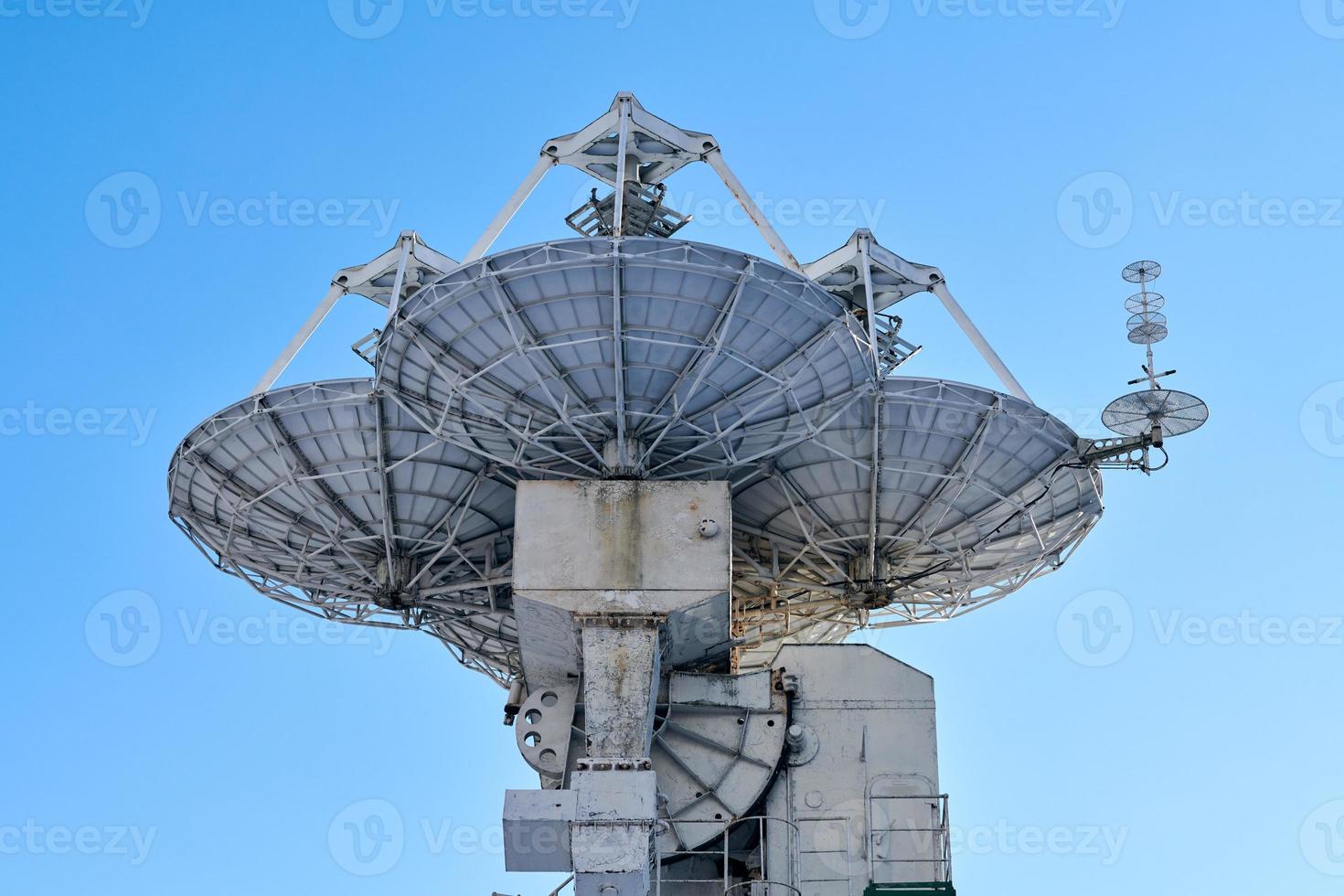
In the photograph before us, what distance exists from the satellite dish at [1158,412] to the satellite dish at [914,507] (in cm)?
166

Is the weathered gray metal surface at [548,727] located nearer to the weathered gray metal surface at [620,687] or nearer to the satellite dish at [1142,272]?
the weathered gray metal surface at [620,687]

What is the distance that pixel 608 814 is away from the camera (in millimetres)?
36125

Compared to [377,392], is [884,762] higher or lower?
lower

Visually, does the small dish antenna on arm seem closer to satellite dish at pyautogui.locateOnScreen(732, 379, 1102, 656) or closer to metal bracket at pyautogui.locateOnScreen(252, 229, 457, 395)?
satellite dish at pyautogui.locateOnScreen(732, 379, 1102, 656)

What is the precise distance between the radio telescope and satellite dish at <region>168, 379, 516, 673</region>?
0.09 meters

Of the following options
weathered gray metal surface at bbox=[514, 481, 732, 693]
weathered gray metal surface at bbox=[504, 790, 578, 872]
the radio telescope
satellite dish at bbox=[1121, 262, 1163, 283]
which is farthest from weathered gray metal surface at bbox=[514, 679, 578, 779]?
satellite dish at bbox=[1121, 262, 1163, 283]

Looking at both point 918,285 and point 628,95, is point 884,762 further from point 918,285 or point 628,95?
point 628,95

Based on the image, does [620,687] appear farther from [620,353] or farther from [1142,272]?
[1142,272]

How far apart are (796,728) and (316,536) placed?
1279 centimetres

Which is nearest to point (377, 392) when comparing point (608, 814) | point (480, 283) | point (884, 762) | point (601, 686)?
point (480, 283)

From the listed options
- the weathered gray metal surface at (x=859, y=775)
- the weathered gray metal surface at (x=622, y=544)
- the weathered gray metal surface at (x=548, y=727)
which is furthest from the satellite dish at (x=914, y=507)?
the weathered gray metal surface at (x=548, y=727)

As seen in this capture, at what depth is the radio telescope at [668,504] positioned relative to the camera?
121 feet

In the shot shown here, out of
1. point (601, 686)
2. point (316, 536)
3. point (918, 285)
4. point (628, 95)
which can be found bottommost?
point (601, 686)

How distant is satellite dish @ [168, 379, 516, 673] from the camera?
40562 millimetres
